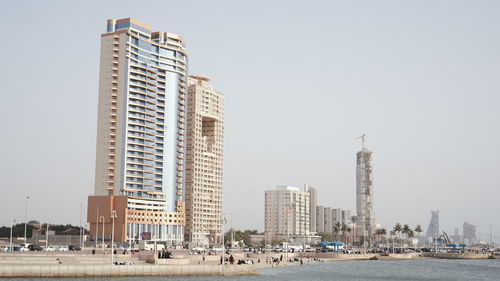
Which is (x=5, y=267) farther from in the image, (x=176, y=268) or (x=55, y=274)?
(x=176, y=268)

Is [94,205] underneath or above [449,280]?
above

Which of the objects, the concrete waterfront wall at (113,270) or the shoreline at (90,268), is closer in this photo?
the concrete waterfront wall at (113,270)

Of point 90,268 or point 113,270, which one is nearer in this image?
point 90,268

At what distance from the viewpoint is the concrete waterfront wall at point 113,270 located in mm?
86875

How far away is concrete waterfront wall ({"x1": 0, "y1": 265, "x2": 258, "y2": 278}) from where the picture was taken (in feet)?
285

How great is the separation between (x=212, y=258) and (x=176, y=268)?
3712 cm

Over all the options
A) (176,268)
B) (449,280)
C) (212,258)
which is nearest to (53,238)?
(212,258)

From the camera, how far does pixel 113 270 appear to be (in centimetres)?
9331

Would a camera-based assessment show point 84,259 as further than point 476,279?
No

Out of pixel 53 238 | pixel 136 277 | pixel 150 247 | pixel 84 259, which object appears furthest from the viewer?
pixel 53 238

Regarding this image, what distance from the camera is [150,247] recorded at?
174 m

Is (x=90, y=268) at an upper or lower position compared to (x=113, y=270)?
upper

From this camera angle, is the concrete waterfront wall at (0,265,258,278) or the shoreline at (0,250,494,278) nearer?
the concrete waterfront wall at (0,265,258,278)

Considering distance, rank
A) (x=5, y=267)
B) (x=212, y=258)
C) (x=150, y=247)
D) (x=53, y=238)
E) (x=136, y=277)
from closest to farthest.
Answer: (x=5, y=267) → (x=136, y=277) → (x=212, y=258) → (x=150, y=247) → (x=53, y=238)
